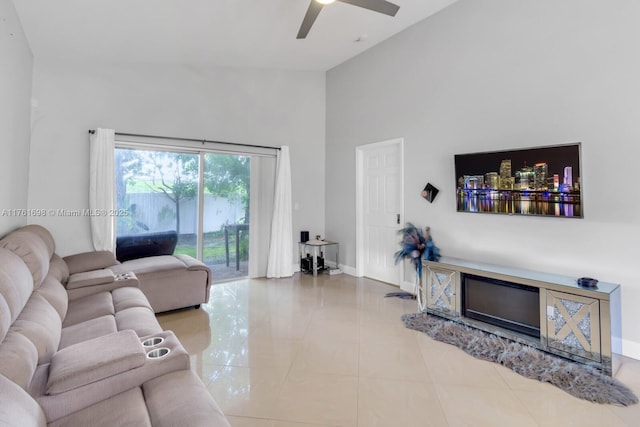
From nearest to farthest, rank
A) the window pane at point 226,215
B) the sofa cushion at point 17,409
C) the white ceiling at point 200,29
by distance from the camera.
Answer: the sofa cushion at point 17,409 < the white ceiling at point 200,29 < the window pane at point 226,215

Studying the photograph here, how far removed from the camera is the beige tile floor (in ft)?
6.04

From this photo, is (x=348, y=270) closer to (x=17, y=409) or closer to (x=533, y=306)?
(x=533, y=306)

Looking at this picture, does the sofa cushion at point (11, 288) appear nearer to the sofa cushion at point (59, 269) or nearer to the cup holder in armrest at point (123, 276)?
the sofa cushion at point (59, 269)

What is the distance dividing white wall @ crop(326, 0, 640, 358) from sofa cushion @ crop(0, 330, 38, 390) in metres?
3.63

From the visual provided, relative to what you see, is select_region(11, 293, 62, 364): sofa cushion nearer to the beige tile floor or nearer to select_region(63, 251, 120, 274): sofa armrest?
the beige tile floor

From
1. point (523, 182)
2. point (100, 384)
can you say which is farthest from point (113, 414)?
point (523, 182)

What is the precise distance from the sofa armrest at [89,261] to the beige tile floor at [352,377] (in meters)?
0.86

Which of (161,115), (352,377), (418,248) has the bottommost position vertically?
(352,377)

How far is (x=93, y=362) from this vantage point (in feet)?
4.30

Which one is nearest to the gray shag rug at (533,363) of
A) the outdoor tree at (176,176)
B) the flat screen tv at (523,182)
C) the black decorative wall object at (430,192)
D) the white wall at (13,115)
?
the flat screen tv at (523,182)

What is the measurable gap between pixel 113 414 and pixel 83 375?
0.22 m

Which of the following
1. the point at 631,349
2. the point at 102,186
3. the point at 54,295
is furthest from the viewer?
the point at 102,186

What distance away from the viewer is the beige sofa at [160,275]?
324 cm

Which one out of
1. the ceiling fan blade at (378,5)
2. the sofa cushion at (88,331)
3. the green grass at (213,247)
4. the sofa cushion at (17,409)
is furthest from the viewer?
the green grass at (213,247)
